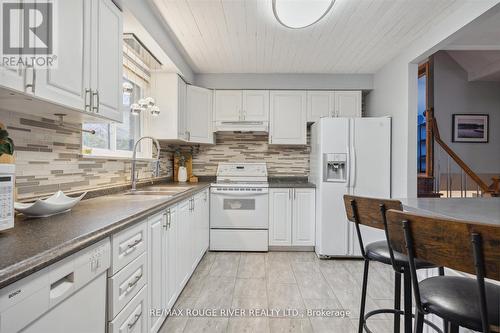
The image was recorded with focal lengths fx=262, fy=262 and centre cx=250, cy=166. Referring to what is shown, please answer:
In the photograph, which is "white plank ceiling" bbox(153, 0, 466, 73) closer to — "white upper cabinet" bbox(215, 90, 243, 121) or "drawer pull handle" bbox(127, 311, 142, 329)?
"white upper cabinet" bbox(215, 90, 243, 121)

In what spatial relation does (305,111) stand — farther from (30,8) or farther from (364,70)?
(30,8)

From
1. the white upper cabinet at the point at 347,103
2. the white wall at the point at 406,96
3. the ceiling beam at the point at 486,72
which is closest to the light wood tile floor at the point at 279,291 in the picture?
the white wall at the point at 406,96

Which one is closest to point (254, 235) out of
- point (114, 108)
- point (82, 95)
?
point (114, 108)

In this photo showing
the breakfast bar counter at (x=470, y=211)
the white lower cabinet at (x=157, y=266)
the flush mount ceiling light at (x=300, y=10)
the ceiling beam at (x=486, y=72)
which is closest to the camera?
the breakfast bar counter at (x=470, y=211)

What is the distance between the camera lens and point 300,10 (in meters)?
1.91

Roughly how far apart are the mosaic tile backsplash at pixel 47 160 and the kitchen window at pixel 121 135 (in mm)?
122

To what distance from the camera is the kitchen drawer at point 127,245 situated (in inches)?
45.4

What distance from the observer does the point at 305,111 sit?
3734 mm

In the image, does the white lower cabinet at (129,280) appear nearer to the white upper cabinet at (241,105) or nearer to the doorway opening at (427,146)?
the white upper cabinet at (241,105)

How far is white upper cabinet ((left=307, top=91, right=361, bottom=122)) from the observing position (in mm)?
3721

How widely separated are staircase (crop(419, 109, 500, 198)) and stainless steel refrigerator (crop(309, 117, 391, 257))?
4.12 ft

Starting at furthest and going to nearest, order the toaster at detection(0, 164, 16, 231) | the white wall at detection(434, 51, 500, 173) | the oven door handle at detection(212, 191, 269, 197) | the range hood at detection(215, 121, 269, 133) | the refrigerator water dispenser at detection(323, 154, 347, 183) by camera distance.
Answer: the white wall at detection(434, 51, 500, 173), the range hood at detection(215, 121, 269, 133), the oven door handle at detection(212, 191, 269, 197), the refrigerator water dispenser at detection(323, 154, 347, 183), the toaster at detection(0, 164, 16, 231)

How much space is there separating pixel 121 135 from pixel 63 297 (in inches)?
76.8

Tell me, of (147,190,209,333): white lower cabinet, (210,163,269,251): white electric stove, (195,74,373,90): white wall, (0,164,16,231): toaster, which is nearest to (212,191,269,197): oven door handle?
(210,163,269,251): white electric stove
